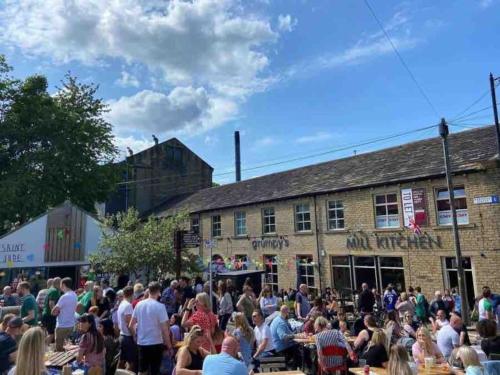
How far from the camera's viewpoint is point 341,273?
20.2m

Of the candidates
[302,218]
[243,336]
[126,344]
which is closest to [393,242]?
[302,218]

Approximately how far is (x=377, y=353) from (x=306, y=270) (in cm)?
1543

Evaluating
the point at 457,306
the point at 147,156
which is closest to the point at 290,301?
the point at 457,306

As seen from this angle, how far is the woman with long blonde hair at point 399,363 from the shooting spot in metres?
4.76

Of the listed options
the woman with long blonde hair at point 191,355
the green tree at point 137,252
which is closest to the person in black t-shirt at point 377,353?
the woman with long blonde hair at point 191,355

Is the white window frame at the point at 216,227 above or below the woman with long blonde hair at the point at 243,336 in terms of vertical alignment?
above

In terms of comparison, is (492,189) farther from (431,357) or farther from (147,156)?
(147,156)

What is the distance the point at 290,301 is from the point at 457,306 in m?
6.15

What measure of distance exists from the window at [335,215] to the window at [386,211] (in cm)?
199

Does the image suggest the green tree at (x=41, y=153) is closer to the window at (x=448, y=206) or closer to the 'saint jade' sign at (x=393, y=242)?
the 'saint jade' sign at (x=393, y=242)

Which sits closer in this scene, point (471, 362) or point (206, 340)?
point (471, 362)

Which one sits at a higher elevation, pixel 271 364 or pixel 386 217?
pixel 386 217

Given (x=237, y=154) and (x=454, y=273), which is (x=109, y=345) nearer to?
(x=454, y=273)

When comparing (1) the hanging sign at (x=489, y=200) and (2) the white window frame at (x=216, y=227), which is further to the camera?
(2) the white window frame at (x=216, y=227)
